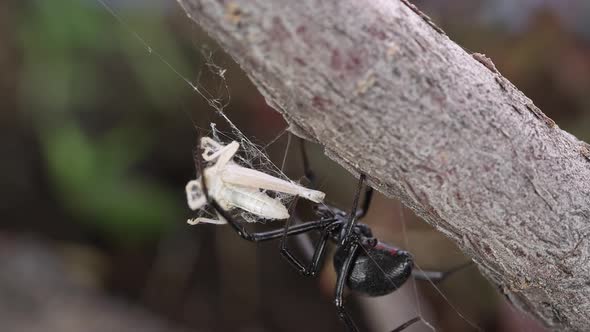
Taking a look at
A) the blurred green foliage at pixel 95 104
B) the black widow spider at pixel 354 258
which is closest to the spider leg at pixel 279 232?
the black widow spider at pixel 354 258

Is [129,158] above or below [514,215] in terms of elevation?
below

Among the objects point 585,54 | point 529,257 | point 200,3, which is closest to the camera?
point 200,3

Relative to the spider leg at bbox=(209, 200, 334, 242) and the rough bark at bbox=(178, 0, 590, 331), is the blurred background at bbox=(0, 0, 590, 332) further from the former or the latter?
the rough bark at bbox=(178, 0, 590, 331)

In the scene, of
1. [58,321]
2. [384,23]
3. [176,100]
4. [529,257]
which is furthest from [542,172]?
[58,321]

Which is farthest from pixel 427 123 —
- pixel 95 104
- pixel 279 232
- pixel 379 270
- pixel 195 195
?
pixel 95 104

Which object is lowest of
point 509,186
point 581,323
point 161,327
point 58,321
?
point 58,321

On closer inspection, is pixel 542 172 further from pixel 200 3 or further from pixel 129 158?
pixel 129 158
